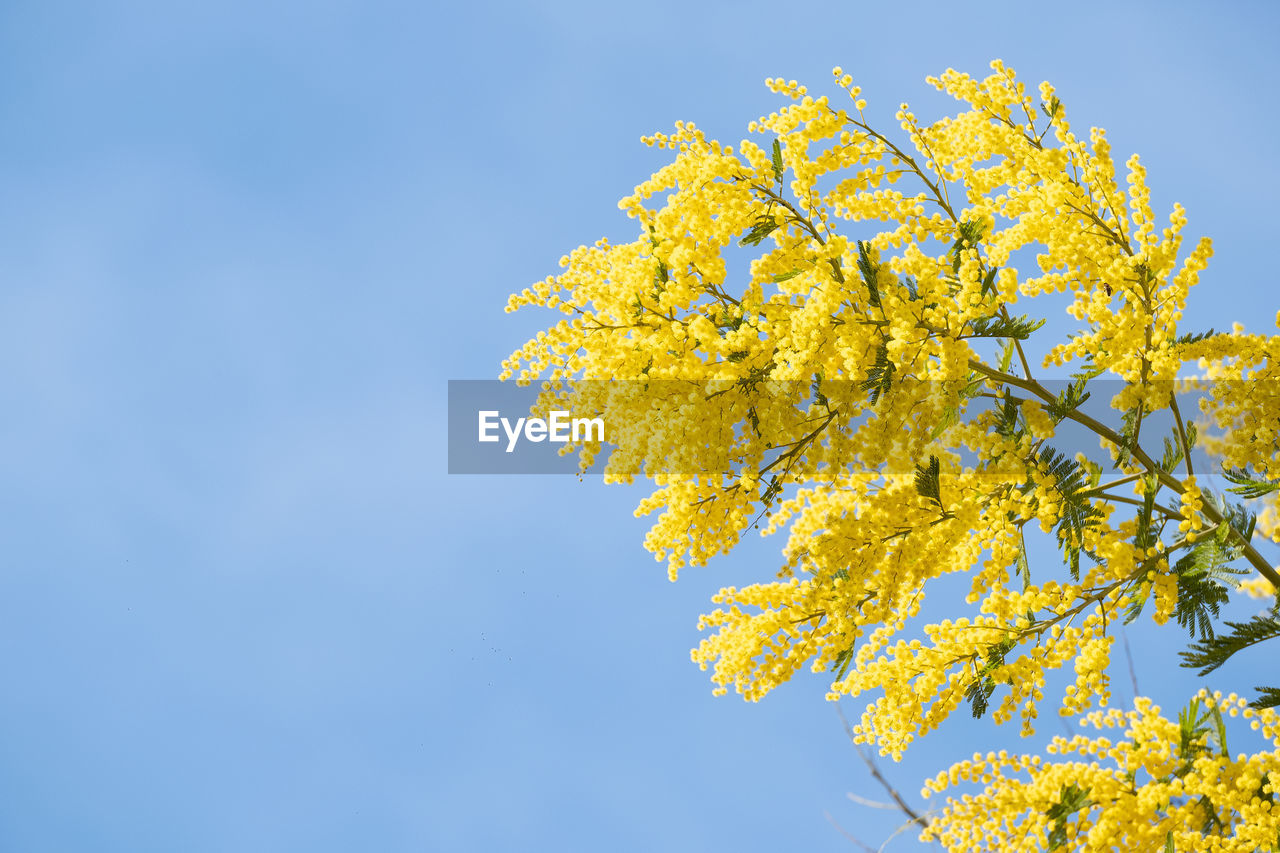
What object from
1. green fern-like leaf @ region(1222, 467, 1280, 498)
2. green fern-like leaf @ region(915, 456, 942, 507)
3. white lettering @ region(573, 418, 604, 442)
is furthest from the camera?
white lettering @ region(573, 418, 604, 442)

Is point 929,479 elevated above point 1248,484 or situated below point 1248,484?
above

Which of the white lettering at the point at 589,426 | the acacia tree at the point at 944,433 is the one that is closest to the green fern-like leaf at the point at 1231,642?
the acacia tree at the point at 944,433

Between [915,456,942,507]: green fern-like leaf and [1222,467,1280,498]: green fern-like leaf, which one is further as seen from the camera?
[915,456,942,507]: green fern-like leaf

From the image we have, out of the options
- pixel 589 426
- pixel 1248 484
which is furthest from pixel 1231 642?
pixel 589 426

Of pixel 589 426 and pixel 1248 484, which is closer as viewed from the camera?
pixel 1248 484

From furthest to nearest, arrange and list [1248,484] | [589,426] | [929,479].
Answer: [589,426] < [929,479] < [1248,484]

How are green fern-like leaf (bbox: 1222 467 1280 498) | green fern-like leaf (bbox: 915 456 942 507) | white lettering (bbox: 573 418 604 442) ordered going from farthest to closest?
white lettering (bbox: 573 418 604 442)
green fern-like leaf (bbox: 915 456 942 507)
green fern-like leaf (bbox: 1222 467 1280 498)

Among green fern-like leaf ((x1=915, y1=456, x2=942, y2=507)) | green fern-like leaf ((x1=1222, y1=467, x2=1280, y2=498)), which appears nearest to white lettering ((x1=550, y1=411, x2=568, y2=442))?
green fern-like leaf ((x1=915, y1=456, x2=942, y2=507))

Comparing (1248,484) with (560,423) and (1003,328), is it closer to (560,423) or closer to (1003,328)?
(1003,328)

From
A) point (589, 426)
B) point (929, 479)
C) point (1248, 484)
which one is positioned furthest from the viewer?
point (589, 426)

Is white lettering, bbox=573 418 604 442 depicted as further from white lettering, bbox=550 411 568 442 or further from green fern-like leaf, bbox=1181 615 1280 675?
green fern-like leaf, bbox=1181 615 1280 675

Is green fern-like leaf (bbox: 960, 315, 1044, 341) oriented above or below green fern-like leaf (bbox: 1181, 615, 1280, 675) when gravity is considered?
above

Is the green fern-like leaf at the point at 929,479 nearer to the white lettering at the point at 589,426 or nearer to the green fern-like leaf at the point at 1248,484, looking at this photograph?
the green fern-like leaf at the point at 1248,484

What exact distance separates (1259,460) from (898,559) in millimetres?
1792
